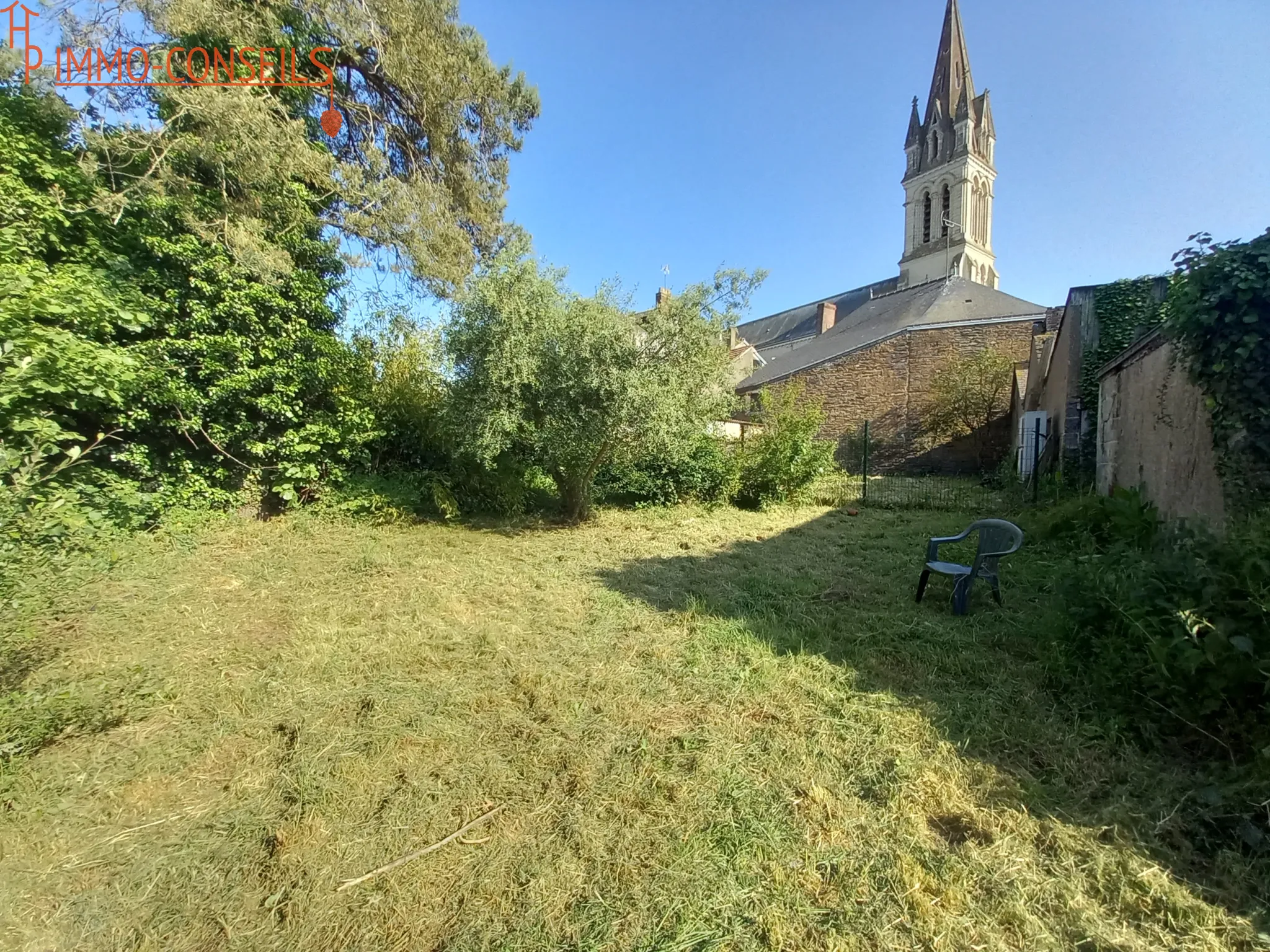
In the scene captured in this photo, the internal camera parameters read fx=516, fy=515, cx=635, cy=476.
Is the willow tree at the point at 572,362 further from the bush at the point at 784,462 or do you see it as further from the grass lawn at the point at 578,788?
the grass lawn at the point at 578,788

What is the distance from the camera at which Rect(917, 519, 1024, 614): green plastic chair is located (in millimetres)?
4090

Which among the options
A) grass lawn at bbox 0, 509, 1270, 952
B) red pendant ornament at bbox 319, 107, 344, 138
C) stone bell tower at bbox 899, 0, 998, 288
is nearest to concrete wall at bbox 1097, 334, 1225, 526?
grass lawn at bbox 0, 509, 1270, 952

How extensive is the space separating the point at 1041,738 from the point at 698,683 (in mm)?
1714

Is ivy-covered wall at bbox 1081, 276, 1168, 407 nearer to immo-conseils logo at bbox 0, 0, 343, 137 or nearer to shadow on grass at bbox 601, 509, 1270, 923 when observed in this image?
shadow on grass at bbox 601, 509, 1270, 923

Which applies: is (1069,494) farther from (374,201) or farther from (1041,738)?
(374,201)

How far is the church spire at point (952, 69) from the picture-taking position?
44094 millimetres

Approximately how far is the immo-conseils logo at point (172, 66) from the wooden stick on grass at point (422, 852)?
8.69 metres

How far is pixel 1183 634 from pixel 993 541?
7.13 feet

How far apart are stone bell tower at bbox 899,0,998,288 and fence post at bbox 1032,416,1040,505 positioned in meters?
37.8

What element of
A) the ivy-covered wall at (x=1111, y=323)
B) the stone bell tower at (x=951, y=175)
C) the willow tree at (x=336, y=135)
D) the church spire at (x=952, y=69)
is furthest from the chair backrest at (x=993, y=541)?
the church spire at (x=952, y=69)

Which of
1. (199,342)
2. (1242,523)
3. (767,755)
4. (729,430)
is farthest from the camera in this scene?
(729,430)

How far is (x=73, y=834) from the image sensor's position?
2033 mm

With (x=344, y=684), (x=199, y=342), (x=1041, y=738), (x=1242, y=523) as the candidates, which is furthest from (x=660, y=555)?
(x=199, y=342)

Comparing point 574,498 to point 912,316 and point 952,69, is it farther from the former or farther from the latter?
point 952,69
